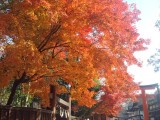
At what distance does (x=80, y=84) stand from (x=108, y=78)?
1.92 m

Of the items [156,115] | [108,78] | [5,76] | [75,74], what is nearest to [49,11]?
[75,74]

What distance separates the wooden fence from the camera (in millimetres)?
9812

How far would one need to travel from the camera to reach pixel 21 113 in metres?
10.7

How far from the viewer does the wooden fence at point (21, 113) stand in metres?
9.81

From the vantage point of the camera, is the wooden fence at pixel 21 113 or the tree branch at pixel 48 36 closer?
the wooden fence at pixel 21 113

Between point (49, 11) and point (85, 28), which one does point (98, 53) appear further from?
point (49, 11)

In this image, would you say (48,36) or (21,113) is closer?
(48,36)

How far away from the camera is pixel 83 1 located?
9.38 m

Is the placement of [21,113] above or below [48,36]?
below

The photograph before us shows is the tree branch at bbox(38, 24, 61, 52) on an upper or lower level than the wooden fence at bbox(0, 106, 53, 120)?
upper

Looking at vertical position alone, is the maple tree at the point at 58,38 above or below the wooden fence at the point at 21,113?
above

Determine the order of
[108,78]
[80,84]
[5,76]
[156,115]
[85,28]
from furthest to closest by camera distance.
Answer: [156,115] → [108,78] → [80,84] → [5,76] → [85,28]

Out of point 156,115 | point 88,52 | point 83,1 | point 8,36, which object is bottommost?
point 156,115

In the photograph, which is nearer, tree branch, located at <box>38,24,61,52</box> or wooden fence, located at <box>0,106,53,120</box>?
wooden fence, located at <box>0,106,53,120</box>
